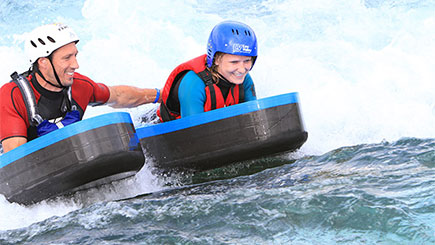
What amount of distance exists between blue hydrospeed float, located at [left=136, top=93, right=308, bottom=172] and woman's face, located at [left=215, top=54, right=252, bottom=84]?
1.26 feet

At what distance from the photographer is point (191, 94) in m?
4.37

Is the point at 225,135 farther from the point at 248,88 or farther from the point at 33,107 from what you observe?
the point at 33,107

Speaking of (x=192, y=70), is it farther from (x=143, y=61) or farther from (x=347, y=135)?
(x=143, y=61)

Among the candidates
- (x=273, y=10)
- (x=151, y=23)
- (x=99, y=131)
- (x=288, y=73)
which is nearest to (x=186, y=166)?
(x=99, y=131)

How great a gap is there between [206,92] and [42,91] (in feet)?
4.05

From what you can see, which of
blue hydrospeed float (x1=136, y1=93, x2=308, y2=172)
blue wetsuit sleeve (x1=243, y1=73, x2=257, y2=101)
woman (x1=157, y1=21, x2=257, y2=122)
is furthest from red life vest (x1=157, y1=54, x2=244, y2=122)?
blue hydrospeed float (x1=136, y1=93, x2=308, y2=172)

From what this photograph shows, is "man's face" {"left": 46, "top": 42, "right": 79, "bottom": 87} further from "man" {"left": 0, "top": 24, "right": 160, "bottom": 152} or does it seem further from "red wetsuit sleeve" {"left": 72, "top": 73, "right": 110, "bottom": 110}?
"red wetsuit sleeve" {"left": 72, "top": 73, "right": 110, "bottom": 110}

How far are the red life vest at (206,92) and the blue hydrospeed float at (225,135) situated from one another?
34cm

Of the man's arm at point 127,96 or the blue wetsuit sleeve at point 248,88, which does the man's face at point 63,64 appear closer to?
the man's arm at point 127,96

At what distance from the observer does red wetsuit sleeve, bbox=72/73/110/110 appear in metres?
4.38

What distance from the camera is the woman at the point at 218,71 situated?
171 inches

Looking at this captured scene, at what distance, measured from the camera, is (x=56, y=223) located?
135 inches

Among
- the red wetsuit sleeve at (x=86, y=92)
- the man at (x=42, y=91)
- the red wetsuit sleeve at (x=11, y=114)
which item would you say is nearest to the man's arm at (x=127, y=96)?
the red wetsuit sleeve at (x=86, y=92)

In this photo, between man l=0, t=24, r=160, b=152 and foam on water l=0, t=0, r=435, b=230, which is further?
foam on water l=0, t=0, r=435, b=230
